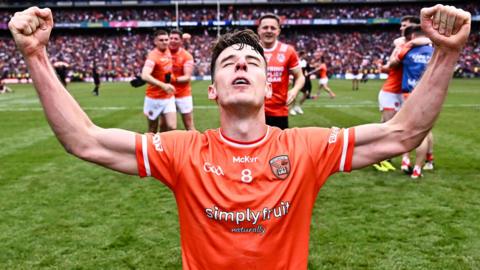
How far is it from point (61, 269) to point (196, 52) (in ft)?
188

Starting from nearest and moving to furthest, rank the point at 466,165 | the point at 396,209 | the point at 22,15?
the point at 22,15 → the point at 396,209 → the point at 466,165

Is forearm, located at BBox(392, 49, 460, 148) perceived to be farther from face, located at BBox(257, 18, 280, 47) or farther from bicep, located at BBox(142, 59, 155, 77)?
bicep, located at BBox(142, 59, 155, 77)

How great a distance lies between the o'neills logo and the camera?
2473mm

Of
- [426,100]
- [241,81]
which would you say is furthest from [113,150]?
[426,100]

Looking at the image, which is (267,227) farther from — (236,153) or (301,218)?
(236,153)

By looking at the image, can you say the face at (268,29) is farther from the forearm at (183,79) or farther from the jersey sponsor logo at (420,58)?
the forearm at (183,79)

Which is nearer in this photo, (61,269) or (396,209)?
(61,269)

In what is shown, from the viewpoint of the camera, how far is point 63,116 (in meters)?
2.45

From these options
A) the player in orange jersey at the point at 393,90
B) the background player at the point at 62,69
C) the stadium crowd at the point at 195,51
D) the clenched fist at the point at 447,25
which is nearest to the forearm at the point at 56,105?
the clenched fist at the point at 447,25

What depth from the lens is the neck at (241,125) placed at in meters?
2.57

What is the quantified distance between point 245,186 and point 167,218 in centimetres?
381

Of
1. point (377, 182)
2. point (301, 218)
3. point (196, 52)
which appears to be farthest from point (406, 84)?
point (196, 52)

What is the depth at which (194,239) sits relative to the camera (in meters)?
2.49

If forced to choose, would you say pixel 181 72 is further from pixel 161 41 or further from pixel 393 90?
pixel 393 90
